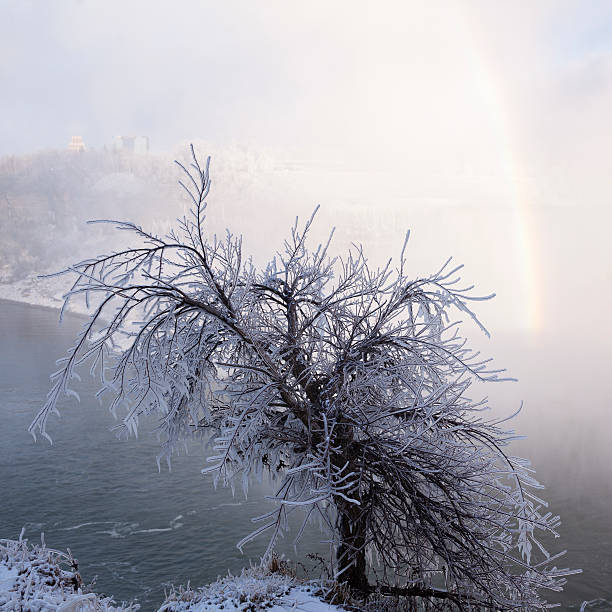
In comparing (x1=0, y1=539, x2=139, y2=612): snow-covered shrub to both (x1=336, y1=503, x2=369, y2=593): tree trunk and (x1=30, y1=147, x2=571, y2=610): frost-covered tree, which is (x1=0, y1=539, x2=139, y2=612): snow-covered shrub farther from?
(x1=336, y1=503, x2=369, y2=593): tree trunk

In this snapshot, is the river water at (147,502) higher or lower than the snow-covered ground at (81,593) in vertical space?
lower

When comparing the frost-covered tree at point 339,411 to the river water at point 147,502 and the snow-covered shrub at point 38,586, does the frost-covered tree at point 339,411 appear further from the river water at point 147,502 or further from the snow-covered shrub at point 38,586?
the river water at point 147,502

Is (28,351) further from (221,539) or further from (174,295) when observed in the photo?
(174,295)

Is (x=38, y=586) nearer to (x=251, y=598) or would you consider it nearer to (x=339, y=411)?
(x=251, y=598)

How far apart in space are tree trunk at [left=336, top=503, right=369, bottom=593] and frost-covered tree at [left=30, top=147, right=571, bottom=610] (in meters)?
0.02

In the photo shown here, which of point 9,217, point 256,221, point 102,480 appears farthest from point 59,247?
point 102,480

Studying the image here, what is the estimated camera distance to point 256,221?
173 meters

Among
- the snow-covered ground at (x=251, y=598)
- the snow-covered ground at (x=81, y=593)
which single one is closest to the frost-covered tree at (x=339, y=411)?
the snow-covered ground at (x=251, y=598)

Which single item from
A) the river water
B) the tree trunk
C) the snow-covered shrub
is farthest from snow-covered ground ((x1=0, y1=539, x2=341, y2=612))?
the river water

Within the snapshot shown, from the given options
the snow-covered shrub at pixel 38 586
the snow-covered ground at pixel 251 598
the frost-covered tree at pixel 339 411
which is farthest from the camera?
the frost-covered tree at pixel 339 411

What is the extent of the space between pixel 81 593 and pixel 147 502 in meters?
19.7

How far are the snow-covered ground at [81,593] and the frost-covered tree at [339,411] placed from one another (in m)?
0.70

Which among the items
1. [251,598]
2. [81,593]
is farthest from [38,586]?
[251,598]

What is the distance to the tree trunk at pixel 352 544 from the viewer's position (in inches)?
349
